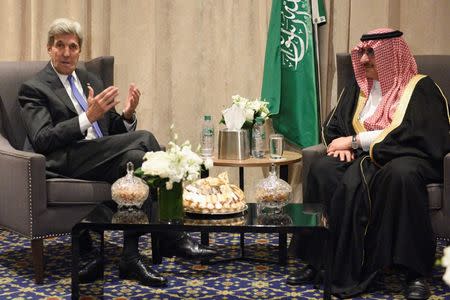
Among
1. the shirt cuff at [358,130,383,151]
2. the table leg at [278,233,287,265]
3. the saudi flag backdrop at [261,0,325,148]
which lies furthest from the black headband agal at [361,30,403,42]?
the table leg at [278,233,287,265]

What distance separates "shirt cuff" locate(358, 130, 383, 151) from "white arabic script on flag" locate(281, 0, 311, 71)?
1264 mm

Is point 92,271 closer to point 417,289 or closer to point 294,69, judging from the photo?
point 417,289

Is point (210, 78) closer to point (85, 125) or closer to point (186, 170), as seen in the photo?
point (85, 125)

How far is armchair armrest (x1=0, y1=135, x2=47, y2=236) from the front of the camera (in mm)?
3980

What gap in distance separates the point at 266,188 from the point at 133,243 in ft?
2.91

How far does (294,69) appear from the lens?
5395 millimetres

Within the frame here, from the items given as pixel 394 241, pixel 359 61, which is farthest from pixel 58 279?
pixel 359 61

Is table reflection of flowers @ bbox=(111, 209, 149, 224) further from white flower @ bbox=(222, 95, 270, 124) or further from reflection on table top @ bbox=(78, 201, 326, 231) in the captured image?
white flower @ bbox=(222, 95, 270, 124)

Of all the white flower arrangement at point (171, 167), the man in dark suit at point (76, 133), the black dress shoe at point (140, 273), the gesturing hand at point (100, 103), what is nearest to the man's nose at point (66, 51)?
the man in dark suit at point (76, 133)

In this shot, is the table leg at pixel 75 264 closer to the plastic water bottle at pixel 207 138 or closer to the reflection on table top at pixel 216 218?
the reflection on table top at pixel 216 218

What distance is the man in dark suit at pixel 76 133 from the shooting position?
425 cm

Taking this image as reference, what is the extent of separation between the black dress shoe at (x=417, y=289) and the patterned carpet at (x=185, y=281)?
0.06m

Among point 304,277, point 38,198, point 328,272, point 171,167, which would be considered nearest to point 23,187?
point 38,198

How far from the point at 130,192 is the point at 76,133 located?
37.9 inches
